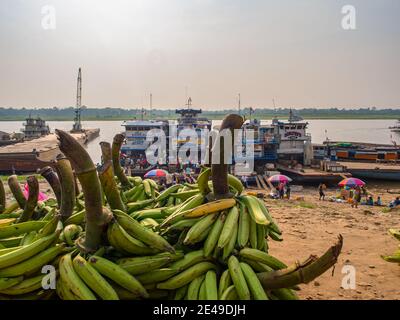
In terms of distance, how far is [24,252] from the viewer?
13.7 feet

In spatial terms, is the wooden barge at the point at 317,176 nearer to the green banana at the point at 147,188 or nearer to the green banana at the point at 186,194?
the green banana at the point at 147,188

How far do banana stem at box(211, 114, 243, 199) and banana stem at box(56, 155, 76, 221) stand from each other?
1894mm

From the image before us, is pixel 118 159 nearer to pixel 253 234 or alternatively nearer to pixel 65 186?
pixel 65 186

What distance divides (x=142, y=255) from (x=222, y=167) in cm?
158

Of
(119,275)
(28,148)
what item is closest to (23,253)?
(119,275)

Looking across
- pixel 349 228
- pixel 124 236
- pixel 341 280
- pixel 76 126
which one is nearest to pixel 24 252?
pixel 124 236

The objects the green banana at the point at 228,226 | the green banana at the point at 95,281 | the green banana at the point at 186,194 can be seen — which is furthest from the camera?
the green banana at the point at 186,194

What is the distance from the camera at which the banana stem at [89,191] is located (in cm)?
379

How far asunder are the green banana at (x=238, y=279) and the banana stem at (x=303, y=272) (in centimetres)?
28

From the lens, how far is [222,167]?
5.21 metres

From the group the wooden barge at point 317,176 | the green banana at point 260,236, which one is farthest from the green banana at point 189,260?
the wooden barge at point 317,176
